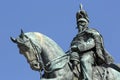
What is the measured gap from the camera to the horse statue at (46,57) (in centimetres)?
2289

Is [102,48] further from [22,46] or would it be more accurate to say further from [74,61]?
[22,46]

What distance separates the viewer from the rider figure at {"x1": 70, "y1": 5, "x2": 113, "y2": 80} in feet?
75.7

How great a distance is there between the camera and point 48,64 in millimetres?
22953

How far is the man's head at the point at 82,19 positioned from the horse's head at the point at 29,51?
1.86 m

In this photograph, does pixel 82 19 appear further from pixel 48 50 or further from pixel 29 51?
pixel 29 51

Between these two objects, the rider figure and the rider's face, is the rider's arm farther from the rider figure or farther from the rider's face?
the rider's face

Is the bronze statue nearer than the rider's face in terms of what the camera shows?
Yes

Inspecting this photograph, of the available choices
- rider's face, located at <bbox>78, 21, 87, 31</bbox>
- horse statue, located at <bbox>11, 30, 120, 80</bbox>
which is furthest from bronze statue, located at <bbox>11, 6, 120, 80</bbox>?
rider's face, located at <bbox>78, 21, 87, 31</bbox>

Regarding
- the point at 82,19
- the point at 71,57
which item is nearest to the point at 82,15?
the point at 82,19

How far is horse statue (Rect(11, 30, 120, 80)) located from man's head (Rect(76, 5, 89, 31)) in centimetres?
119

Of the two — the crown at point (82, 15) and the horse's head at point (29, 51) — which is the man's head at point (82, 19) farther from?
the horse's head at point (29, 51)

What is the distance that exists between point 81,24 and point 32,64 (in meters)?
2.26

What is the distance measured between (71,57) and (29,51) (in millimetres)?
1313

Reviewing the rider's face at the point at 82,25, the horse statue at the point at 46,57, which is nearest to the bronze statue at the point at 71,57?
the horse statue at the point at 46,57
